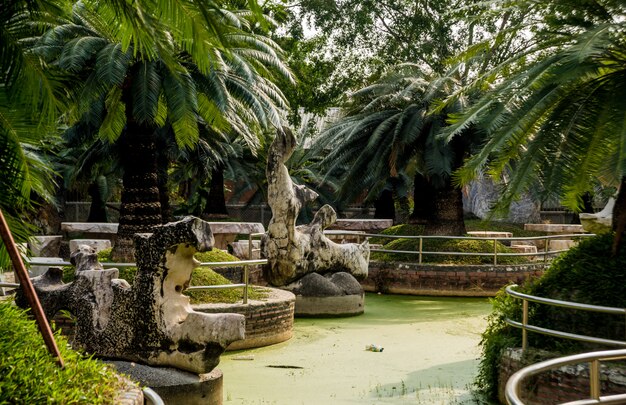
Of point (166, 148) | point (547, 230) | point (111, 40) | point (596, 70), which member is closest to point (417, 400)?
point (596, 70)

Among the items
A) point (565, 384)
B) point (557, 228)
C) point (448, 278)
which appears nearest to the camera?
point (565, 384)

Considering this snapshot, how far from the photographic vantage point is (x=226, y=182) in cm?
3850

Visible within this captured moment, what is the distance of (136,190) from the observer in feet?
43.5

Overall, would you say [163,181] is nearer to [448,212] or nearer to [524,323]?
[448,212]

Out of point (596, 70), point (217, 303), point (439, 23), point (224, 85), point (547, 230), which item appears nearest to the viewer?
point (596, 70)

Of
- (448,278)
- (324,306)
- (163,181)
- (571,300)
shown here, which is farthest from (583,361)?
(163,181)

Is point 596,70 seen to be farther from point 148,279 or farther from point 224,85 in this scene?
point 224,85

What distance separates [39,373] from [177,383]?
4.04 m

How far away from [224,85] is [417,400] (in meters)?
6.06

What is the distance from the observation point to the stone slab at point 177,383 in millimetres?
7863

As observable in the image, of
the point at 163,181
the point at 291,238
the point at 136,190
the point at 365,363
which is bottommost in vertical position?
the point at 365,363

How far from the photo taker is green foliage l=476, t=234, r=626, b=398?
25.2ft

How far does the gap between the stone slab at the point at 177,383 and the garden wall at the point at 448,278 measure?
10.9m

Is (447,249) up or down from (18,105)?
down
